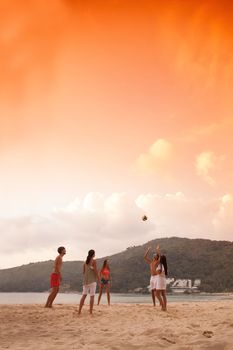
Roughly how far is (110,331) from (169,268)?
3763 inches

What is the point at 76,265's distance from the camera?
119938 mm

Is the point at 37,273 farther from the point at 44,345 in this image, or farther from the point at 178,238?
the point at 44,345

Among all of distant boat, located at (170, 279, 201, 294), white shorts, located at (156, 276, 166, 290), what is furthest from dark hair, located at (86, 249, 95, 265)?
distant boat, located at (170, 279, 201, 294)

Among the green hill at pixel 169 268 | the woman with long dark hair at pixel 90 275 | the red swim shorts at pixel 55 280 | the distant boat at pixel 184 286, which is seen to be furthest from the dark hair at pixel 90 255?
the green hill at pixel 169 268

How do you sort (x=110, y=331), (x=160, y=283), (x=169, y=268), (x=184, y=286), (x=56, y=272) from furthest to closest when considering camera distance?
(x=169, y=268), (x=184, y=286), (x=56, y=272), (x=160, y=283), (x=110, y=331)

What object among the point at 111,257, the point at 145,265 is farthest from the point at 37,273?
the point at 145,265

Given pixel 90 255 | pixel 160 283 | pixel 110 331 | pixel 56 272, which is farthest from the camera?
pixel 56 272

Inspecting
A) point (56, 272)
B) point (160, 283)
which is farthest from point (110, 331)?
point (56, 272)

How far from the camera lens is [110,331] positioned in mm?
9016

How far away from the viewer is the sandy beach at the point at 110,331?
747 cm

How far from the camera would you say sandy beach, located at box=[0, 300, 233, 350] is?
7472 millimetres

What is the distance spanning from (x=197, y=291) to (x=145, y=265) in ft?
56.3

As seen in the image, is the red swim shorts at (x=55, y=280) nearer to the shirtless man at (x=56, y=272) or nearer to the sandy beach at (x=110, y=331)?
the shirtless man at (x=56, y=272)

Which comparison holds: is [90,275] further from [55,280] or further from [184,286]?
[184,286]
